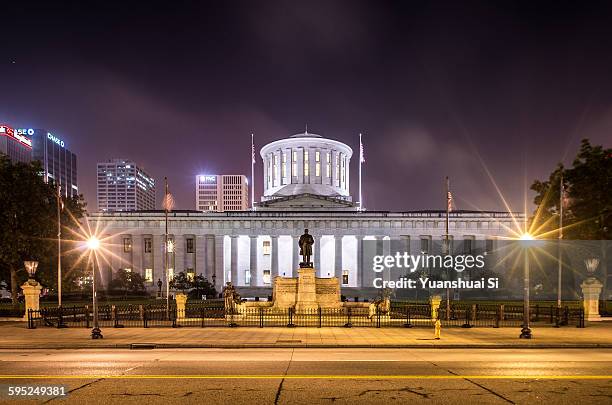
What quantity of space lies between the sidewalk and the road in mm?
1503

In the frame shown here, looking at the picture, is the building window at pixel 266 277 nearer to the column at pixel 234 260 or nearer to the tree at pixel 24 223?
the column at pixel 234 260

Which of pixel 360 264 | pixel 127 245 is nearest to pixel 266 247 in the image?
pixel 360 264

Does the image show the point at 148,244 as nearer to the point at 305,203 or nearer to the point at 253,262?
the point at 253,262

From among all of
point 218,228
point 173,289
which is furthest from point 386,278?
point 173,289

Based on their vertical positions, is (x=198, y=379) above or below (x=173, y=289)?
above

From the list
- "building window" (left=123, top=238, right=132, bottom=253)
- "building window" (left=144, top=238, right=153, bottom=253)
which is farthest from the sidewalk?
"building window" (left=123, top=238, right=132, bottom=253)

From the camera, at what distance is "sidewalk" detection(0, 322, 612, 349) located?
73.0 feet

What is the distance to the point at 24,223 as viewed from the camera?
4784 cm

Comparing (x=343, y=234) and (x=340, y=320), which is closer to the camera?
(x=340, y=320)

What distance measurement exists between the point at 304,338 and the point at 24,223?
118 feet

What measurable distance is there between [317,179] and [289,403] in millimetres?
102877

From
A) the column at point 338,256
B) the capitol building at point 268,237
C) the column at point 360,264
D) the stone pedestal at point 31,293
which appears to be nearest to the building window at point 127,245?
the capitol building at point 268,237

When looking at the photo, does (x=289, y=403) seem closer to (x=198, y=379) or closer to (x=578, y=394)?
(x=198, y=379)

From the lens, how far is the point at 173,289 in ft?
271
